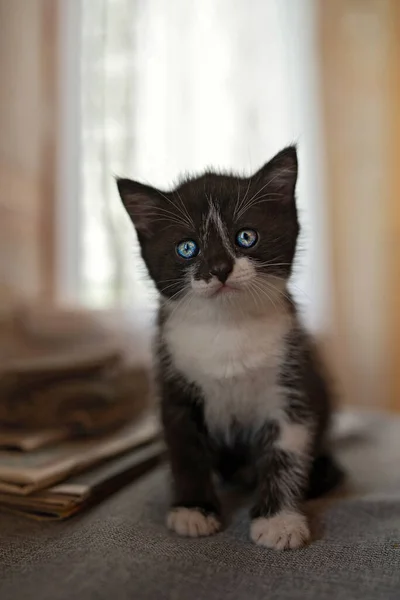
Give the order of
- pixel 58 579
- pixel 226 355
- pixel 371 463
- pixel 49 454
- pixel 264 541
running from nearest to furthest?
pixel 58 579 → pixel 264 541 → pixel 226 355 → pixel 49 454 → pixel 371 463

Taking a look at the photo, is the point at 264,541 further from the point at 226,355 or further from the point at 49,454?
the point at 49,454

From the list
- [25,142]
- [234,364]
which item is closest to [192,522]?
[234,364]

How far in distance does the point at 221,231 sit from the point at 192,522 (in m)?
0.45

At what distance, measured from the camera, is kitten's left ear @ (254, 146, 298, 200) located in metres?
0.97

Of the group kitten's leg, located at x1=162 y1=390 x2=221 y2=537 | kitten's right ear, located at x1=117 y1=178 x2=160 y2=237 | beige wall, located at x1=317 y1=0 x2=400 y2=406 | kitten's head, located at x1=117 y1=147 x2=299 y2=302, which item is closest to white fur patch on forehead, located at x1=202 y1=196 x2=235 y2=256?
kitten's head, located at x1=117 y1=147 x2=299 y2=302

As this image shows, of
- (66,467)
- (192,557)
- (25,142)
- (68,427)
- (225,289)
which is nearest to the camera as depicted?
(192,557)

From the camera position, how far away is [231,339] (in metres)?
0.96

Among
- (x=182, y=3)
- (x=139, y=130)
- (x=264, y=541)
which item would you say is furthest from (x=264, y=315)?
(x=182, y=3)

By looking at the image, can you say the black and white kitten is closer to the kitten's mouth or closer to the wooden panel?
the kitten's mouth

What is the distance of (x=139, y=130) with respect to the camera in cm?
195

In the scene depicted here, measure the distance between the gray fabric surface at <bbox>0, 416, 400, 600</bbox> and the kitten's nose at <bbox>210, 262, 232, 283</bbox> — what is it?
39 cm

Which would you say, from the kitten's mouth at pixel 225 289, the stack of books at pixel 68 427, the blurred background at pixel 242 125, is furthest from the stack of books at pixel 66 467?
the blurred background at pixel 242 125

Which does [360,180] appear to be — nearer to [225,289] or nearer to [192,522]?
[225,289]

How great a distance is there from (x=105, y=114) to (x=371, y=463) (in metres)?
1.39
